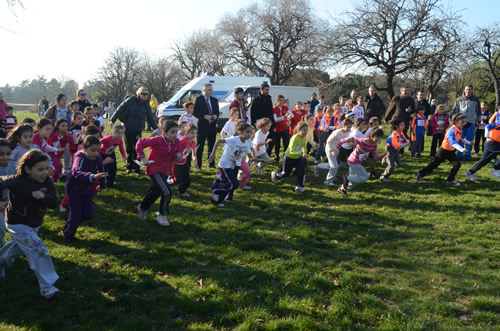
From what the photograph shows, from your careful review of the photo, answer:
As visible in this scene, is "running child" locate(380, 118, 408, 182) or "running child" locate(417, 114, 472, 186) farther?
Answer: "running child" locate(380, 118, 408, 182)

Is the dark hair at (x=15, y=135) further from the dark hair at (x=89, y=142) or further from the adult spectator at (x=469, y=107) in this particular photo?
the adult spectator at (x=469, y=107)

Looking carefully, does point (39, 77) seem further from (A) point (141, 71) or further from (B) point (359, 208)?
(B) point (359, 208)

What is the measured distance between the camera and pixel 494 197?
27.3 feet

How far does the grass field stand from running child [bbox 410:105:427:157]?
15.2 feet

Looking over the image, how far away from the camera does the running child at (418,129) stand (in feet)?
40.9

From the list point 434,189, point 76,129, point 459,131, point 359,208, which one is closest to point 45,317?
point 359,208

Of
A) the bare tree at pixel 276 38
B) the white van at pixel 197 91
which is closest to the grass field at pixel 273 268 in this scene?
the white van at pixel 197 91

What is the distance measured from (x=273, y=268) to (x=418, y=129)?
9.58 meters

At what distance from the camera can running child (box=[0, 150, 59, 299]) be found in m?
4.09

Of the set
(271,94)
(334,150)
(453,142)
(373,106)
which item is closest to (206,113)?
(334,150)

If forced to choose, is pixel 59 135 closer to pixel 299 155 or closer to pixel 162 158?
pixel 162 158

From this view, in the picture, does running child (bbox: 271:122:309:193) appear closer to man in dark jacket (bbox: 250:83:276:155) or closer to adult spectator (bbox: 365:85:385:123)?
man in dark jacket (bbox: 250:83:276:155)

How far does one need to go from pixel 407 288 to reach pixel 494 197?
207 inches

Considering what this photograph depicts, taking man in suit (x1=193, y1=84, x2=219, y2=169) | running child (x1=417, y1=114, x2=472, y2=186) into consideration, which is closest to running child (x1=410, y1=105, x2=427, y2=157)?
running child (x1=417, y1=114, x2=472, y2=186)
